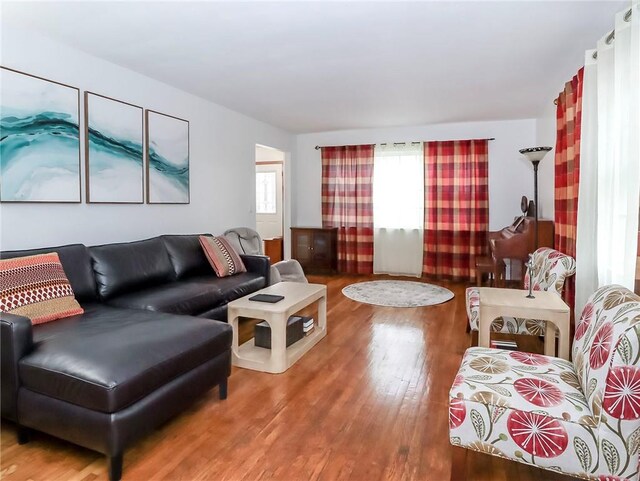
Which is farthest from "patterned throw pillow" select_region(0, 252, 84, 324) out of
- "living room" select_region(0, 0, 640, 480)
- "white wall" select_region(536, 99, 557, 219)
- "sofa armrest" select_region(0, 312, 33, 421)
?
"white wall" select_region(536, 99, 557, 219)

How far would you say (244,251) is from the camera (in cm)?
452

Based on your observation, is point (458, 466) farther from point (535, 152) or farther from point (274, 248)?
point (274, 248)

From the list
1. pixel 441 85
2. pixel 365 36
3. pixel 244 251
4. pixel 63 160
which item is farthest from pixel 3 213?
pixel 441 85

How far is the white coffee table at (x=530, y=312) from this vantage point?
214 centimetres

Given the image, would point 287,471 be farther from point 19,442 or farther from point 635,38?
point 635,38

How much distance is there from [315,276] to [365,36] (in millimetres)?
4056

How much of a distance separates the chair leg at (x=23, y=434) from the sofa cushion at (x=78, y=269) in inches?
37.8

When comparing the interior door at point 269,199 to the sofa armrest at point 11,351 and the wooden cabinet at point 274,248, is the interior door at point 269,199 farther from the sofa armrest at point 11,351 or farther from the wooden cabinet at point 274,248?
the sofa armrest at point 11,351

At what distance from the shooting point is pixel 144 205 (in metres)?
3.69

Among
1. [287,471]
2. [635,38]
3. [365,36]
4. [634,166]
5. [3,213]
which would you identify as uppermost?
[365,36]

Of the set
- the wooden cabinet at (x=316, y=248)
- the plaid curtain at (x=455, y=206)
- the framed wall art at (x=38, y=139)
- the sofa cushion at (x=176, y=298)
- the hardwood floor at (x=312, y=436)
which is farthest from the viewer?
the wooden cabinet at (x=316, y=248)

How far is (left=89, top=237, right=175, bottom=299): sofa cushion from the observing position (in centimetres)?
283

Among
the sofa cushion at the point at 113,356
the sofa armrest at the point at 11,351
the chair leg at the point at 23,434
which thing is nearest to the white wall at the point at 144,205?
the sofa cushion at the point at 113,356

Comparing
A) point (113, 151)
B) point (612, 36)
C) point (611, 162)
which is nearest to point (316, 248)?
point (113, 151)
